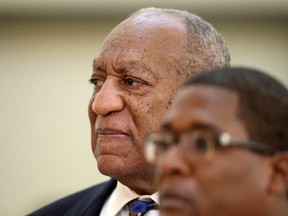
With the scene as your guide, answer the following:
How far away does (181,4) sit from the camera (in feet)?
20.6

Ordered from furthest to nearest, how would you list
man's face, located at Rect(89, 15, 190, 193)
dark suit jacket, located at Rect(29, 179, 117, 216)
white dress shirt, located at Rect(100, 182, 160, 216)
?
dark suit jacket, located at Rect(29, 179, 117, 216), white dress shirt, located at Rect(100, 182, 160, 216), man's face, located at Rect(89, 15, 190, 193)

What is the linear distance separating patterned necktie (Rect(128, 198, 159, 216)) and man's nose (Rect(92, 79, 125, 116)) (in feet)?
1.14

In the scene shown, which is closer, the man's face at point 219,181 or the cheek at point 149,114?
the man's face at point 219,181

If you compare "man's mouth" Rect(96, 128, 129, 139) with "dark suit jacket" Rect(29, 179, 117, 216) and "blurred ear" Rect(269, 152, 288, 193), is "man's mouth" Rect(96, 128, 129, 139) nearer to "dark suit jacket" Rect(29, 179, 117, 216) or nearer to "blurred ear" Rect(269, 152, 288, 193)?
"dark suit jacket" Rect(29, 179, 117, 216)

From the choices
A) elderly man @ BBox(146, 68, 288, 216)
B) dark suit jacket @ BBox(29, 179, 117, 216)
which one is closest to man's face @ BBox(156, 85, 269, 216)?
elderly man @ BBox(146, 68, 288, 216)

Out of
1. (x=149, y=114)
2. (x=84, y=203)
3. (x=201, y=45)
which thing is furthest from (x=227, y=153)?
(x=84, y=203)

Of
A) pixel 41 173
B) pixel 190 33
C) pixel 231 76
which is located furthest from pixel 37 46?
pixel 231 76

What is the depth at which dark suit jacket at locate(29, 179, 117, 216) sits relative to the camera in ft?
11.0

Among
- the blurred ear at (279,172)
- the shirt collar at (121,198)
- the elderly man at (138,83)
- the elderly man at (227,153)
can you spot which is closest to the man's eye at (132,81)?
the elderly man at (138,83)

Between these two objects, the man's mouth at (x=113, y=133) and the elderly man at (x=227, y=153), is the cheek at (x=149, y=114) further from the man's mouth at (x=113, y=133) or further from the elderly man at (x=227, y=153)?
the elderly man at (x=227, y=153)

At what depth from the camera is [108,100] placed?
10.1 feet

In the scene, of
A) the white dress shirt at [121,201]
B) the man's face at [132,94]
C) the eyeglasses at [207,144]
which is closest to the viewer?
the eyeglasses at [207,144]

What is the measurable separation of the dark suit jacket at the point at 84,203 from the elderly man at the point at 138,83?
0.12m

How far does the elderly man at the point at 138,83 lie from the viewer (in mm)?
3096
